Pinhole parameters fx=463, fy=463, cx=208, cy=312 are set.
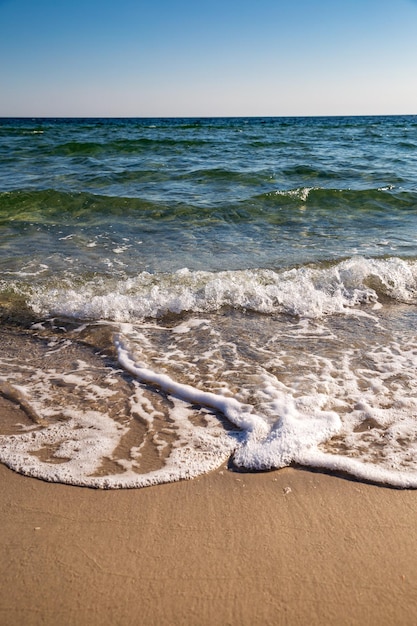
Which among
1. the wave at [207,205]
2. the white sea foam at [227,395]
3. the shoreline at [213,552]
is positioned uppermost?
the wave at [207,205]

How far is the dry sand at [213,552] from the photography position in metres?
1.63

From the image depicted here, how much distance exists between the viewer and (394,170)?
11758mm

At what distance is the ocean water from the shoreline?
13 cm

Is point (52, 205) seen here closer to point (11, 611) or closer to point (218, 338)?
point (218, 338)

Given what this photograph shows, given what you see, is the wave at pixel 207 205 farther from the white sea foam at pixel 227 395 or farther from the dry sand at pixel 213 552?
the dry sand at pixel 213 552

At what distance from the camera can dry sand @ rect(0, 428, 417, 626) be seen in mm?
1629

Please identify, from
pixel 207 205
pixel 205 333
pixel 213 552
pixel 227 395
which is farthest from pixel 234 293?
pixel 207 205

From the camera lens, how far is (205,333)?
390 centimetres

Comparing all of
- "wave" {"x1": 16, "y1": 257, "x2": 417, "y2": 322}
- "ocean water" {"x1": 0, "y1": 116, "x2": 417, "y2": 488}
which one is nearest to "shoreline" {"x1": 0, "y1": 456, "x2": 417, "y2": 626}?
"ocean water" {"x1": 0, "y1": 116, "x2": 417, "y2": 488}

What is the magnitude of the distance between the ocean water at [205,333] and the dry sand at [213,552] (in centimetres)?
13

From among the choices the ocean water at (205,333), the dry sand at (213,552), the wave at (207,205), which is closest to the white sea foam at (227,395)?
the ocean water at (205,333)

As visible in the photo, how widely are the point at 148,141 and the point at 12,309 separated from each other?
1442cm

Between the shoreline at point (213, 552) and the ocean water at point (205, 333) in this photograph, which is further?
the ocean water at point (205, 333)

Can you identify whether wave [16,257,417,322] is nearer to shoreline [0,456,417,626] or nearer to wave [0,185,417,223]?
shoreline [0,456,417,626]
